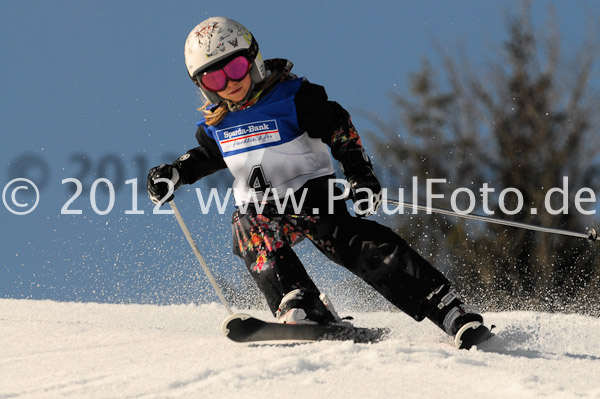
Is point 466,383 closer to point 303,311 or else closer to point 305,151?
point 303,311

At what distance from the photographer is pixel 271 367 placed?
8.97ft

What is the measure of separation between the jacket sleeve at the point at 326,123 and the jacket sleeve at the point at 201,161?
24.0 inches

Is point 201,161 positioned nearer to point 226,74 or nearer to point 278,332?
point 226,74

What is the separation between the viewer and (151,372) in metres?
2.75

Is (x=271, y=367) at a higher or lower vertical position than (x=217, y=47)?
lower

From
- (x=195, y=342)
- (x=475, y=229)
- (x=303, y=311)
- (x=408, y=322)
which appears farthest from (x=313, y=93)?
(x=475, y=229)

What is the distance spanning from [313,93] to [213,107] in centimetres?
58

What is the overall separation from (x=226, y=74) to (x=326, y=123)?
0.58 m

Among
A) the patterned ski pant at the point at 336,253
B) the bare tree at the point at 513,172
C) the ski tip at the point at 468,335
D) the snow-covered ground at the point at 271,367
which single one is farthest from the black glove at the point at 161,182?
the bare tree at the point at 513,172

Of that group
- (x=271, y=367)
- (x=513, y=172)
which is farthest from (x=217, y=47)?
(x=513, y=172)

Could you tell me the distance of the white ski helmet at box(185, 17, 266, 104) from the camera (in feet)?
12.3

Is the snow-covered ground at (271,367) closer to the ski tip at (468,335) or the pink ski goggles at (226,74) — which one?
the ski tip at (468,335)

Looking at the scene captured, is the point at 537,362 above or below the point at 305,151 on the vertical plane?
below

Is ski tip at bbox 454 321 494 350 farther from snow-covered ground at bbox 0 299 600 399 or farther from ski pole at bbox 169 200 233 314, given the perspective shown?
ski pole at bbox 169 200 233 314
